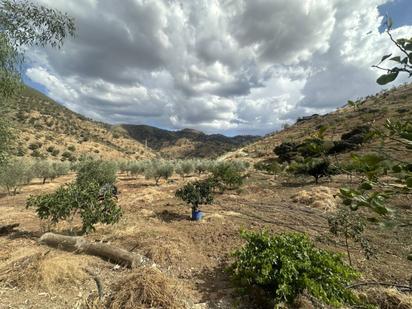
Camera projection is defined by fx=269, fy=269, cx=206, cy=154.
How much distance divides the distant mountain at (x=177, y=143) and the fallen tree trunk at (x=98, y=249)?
84381 mm

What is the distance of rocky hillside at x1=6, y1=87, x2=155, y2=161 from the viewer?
45.0 metres

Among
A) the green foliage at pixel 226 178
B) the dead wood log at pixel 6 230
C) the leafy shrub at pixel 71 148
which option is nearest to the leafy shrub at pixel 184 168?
the green foliage at pixel 226 178

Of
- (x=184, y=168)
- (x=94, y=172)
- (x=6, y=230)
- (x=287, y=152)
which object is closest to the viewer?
(x=6, y=230)

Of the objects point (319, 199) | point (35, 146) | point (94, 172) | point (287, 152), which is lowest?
point (319, 199)

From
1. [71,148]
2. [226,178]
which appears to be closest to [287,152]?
[226,178]

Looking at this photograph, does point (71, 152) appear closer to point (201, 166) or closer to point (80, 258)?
point (201, 166)

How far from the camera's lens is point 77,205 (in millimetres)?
8305

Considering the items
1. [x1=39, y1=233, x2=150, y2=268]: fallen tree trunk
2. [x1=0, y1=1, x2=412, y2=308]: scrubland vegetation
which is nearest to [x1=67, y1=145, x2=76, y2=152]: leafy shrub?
[x1=0, y1=1, x2=412, y2=308]: scrubland vegetation

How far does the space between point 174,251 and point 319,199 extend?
9.72 metres

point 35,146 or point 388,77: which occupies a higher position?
point 35,146

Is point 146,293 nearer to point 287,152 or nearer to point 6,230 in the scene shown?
point 6,230

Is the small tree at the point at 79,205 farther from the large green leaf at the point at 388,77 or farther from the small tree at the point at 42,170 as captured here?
the small tree at the point at 42,170

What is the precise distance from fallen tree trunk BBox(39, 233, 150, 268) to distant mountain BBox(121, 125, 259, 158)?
84.4 m

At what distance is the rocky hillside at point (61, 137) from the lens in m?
45.0
